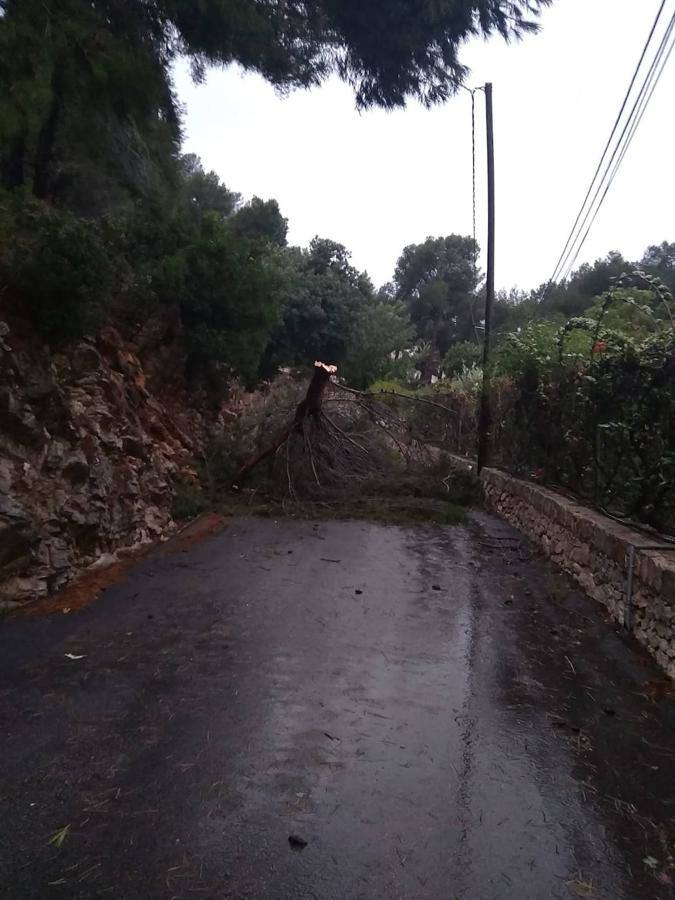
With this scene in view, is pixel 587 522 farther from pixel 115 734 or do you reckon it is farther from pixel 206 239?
pixel 206 239

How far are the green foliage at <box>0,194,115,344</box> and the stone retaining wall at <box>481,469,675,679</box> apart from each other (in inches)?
237

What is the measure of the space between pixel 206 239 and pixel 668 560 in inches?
388

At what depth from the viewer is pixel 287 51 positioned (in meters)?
9.65

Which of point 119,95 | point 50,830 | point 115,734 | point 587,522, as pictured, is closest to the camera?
point 50,830

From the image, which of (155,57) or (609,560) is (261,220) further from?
(609,560)

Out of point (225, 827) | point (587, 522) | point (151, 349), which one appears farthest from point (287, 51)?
point (225, 827)

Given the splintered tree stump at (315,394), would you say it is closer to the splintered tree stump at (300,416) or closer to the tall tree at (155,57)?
the splintered tree stump at (300,416)

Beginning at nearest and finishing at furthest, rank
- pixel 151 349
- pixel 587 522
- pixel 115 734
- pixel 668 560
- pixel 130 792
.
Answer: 1. pixel 130 792
2. pixel 115 734
3. pixel 668 560
4. pixel 587 522
5. pixel 151 349

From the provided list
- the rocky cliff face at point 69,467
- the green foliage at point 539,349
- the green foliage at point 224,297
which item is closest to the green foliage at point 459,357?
the green foliage at point 539,349

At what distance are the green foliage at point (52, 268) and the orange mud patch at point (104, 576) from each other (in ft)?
8.83

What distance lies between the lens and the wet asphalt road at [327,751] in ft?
9.25

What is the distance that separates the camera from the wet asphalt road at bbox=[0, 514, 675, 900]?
2820 mm

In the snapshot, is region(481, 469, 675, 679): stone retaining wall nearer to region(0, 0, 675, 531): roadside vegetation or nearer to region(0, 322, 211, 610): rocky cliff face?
region(0, 0, 675, 531): roadside vegetation

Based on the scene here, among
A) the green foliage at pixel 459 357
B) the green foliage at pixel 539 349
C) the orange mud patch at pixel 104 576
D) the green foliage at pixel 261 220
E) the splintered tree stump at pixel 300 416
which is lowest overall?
the orange mud patch at pixel 104 576
